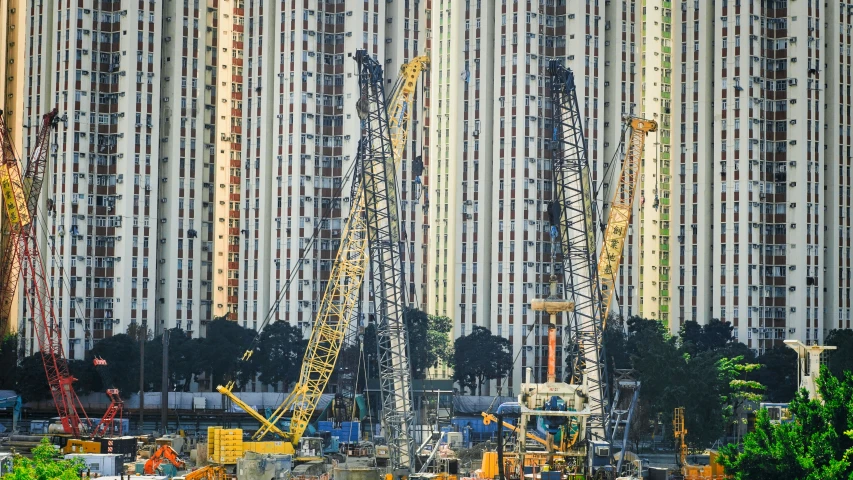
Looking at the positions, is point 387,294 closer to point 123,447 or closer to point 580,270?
point 580,270

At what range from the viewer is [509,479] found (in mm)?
132750

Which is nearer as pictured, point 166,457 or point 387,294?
point 166,457

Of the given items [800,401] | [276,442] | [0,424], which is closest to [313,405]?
[276,442]

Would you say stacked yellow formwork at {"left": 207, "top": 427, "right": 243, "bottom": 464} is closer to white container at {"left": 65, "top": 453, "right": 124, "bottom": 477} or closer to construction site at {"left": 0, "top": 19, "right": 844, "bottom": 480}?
construction site at {"left": 0, "top": 19, "right": 844, "bottom": 480}

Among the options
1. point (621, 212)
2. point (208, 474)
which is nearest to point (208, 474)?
point (208, 474)

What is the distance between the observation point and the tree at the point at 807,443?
94.5 m

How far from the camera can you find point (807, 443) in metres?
97.5

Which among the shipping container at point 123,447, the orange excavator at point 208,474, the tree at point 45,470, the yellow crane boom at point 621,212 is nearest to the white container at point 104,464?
the orange excavator at point 208,474

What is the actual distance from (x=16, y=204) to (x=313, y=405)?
4271 centimetres

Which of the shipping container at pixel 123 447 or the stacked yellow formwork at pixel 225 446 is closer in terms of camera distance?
the stacked yellow formwork at pixel 225 446

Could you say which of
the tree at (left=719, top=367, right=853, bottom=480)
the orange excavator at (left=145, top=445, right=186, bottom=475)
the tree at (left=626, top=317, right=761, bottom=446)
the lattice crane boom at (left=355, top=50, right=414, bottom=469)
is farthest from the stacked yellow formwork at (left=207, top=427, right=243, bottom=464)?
the tree at (left=719, top=367, right=853, bottom=480)

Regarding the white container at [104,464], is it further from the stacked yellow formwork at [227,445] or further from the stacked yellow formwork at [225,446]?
the stacked yellow formwork at [227,445]

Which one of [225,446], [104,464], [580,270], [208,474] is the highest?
[580,270]

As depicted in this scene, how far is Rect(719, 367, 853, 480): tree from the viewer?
310ft
